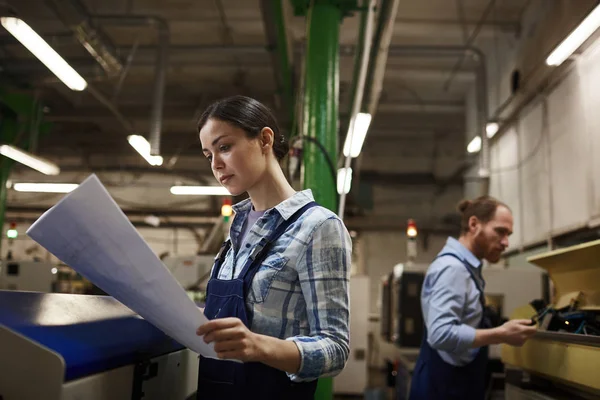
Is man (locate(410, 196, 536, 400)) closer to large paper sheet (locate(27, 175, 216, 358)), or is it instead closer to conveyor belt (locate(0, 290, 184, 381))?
conveyor belt (locate(0, 290, 184, 381))

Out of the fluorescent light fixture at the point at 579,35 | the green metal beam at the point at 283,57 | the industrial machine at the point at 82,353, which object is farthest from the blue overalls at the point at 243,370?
the green metal beam at the point at 283,57

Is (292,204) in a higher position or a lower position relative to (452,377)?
higher

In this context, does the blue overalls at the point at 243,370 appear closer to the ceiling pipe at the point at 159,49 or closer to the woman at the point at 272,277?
the woman at the point at 272,277

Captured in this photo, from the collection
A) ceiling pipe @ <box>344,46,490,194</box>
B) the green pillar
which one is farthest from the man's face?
ceiling pipe @ <box>344,46,490,194</box>

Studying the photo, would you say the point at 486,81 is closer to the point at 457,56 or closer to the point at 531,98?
the point at 457,56

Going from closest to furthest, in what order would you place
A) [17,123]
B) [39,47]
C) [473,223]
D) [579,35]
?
[473,223]
[579,35]
[39,47]
[17,123]

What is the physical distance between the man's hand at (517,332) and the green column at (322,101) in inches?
39.7

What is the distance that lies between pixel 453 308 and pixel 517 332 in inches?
9.3

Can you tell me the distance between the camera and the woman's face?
3.32 feet

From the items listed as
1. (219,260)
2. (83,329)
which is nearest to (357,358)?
(219,260)

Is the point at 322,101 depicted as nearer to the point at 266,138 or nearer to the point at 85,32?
the point at 266,138

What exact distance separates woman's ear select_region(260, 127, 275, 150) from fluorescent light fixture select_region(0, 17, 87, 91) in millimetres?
3281

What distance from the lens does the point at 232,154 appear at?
1009mm

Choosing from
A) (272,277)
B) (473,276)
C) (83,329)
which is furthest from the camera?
(473,276)
